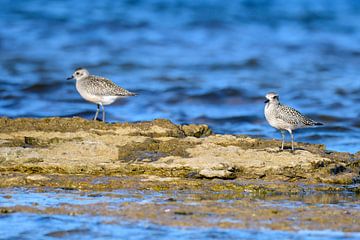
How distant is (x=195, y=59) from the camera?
21172 millimetres

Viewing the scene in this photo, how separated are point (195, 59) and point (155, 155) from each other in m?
12.5

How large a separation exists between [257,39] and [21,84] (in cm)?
871

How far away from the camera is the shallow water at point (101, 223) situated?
6.65 metres

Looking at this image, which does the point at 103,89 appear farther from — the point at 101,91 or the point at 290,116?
the point at 290,116

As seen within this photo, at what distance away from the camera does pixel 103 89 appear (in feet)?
40.5

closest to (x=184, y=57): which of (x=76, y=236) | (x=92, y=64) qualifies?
(x=92, y=64)

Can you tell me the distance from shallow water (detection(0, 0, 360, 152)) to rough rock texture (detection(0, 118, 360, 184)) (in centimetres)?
342

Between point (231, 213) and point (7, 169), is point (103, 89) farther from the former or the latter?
point (231, 213)

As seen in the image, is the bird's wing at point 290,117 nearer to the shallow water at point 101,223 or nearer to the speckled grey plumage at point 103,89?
the shallow water at point 101,223

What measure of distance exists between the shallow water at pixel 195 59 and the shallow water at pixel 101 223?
5348mm

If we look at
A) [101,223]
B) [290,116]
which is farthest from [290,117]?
[101,223]

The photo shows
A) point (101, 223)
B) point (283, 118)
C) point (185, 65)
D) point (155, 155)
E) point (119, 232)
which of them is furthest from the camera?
point (185, 65)

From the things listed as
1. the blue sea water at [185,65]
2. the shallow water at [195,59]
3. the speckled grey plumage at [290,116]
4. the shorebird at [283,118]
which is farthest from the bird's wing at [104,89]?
the speckled grey plumage at [290,116]

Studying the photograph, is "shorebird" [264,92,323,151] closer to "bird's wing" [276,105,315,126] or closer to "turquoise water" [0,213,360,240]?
"bird's wing" [276,105,315,126]
